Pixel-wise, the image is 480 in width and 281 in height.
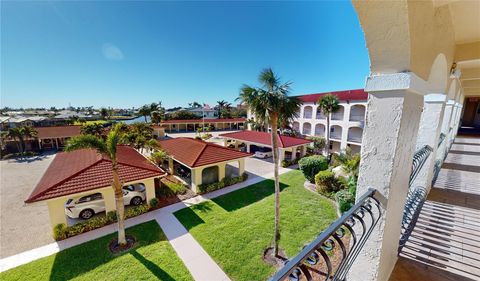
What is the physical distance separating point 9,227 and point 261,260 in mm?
13086

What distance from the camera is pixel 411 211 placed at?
393 centimetres

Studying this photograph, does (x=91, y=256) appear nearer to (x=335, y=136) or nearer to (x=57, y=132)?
(x=335, y=136)

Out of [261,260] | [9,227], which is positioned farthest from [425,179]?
[9,227]

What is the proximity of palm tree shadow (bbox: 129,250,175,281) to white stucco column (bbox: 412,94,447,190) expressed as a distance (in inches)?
327

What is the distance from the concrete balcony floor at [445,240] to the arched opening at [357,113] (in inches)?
859

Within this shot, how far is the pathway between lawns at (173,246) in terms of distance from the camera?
7.30 metres

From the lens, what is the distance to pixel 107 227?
32.8 ft

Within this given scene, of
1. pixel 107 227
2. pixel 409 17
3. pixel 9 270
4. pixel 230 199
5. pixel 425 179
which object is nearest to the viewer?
pixel 409 17

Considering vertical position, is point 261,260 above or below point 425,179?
below

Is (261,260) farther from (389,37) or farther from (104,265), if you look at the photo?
(389,37)

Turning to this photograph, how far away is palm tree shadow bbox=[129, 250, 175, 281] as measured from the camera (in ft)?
22.8

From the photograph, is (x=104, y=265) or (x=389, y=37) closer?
(x=389, y=37)

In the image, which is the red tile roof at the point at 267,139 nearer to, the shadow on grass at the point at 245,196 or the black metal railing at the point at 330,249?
the shadow on grass at the point at 245,196

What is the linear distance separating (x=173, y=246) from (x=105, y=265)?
8.20ft
